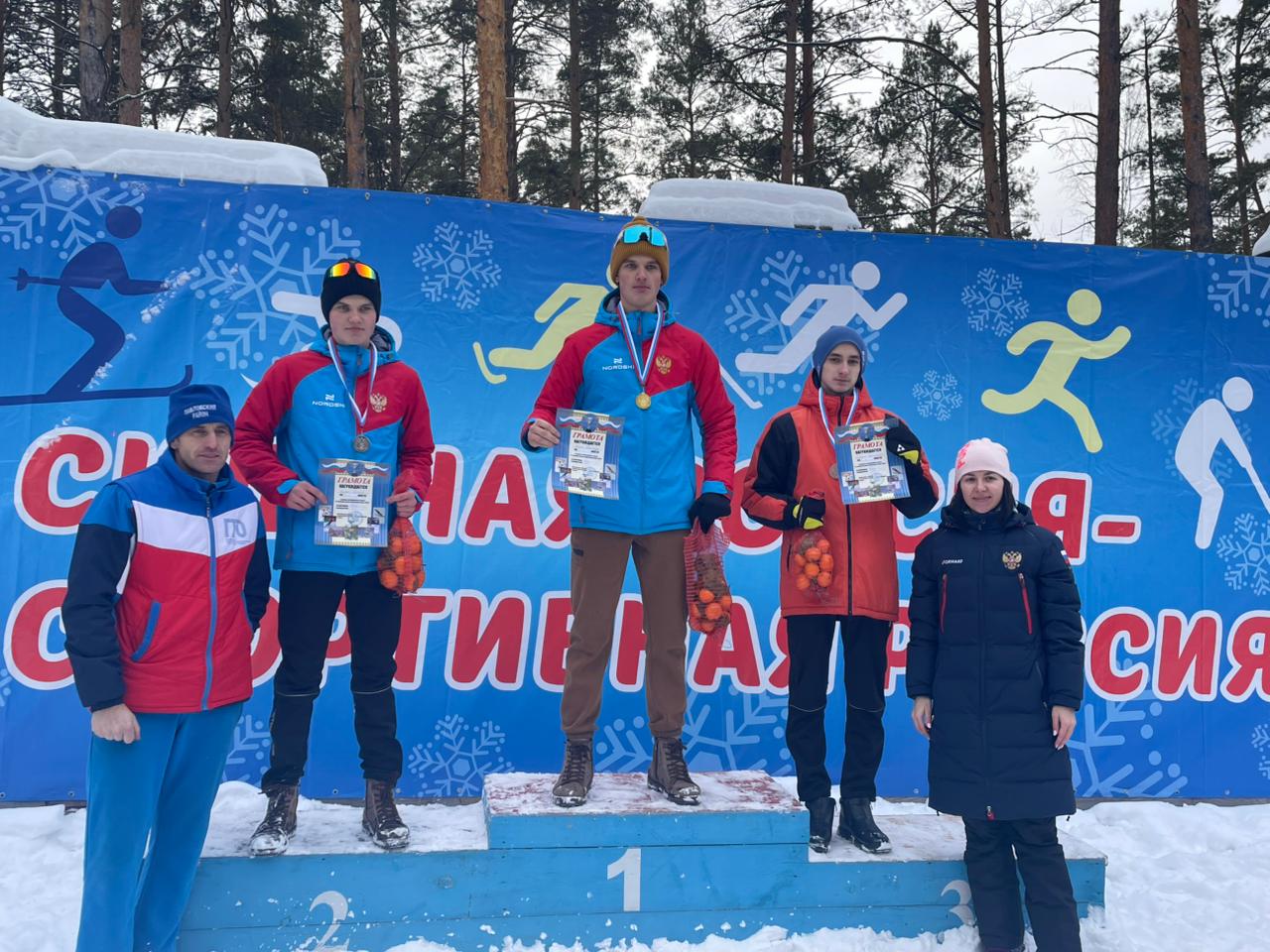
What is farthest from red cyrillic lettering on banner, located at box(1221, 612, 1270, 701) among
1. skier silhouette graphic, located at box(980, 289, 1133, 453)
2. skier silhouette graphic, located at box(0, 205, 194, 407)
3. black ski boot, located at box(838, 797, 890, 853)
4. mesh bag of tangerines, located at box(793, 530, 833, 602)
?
skier silhouette graphic, located at box(0, 205, 194, 407)

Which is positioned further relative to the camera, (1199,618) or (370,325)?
(1199,618)

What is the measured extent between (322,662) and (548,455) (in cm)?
137

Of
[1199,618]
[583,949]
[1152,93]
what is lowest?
[583,949]

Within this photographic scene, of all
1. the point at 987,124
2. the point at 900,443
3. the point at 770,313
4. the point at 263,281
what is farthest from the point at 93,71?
the point at 987,124

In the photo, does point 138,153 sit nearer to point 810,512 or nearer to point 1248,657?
point 810,512

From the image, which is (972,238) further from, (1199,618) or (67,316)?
(67,316)

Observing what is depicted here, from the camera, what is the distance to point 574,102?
39.8ft

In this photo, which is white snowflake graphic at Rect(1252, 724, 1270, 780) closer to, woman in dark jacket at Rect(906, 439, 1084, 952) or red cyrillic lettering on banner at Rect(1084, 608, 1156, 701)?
red cyrillic lettering on banner at Rect(1084, 608, 1156, 701)

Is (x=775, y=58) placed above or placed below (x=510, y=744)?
above

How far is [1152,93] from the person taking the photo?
13906 millimetres

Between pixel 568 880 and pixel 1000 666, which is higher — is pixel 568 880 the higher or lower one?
the lower one

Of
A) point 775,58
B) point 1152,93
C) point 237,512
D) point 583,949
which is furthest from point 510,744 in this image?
point 1152,93

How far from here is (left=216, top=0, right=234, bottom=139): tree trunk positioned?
1020 centimetres

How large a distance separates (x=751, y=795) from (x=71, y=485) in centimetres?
259
